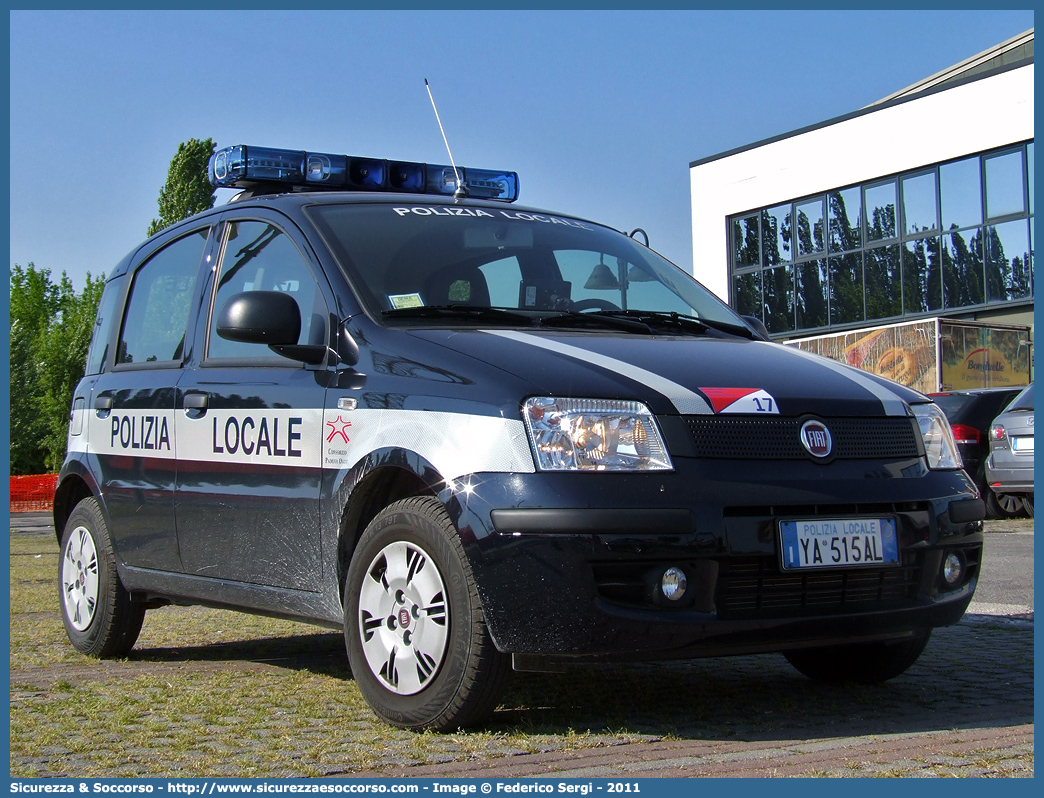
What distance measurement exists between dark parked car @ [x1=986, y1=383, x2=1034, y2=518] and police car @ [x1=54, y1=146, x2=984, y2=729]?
943 cm

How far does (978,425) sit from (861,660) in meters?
11.1

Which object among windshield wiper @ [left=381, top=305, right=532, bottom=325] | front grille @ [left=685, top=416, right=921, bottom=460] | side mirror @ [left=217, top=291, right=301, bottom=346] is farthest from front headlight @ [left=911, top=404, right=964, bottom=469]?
side mirror @ [left=217, top=291, right=301, bottom=346]

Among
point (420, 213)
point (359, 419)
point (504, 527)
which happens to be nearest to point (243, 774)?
point (504, 527)

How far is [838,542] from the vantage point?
417cm

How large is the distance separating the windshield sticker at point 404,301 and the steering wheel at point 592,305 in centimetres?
65

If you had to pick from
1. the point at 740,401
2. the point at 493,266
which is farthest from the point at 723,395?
the point at 493,266

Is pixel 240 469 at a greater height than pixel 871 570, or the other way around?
pixel 240 469

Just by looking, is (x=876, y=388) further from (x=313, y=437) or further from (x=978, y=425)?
(x=978, y=425)

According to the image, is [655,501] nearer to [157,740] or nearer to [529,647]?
[529,647]

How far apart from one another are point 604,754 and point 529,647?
1.26 feet

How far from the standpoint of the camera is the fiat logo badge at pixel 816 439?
4230mm

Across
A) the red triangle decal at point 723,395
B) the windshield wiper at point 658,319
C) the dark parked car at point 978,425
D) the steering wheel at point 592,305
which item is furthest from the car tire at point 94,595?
the dark parked car at point 978,425

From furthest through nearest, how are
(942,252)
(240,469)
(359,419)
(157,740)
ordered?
(942,252), (240,469), (359,419), (157,740)

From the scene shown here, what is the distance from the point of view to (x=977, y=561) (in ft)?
15.4
